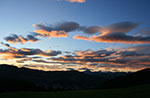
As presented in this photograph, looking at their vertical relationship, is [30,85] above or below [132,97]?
below

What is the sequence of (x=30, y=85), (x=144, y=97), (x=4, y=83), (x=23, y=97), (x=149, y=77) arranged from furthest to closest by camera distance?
(x=149, y=77) → (x=30, y=85) → (x=4, y=83) → (x=23, y=97) → (x=144, y=97)

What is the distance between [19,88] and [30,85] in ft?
34.3

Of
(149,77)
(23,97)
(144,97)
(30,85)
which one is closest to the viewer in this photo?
(144,97)

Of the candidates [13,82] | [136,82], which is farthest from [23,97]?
[136,82]

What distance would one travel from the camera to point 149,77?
19275 centimetres

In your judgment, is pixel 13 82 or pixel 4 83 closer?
pixel 4 83

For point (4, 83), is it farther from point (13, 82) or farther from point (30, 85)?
point (30, 85)

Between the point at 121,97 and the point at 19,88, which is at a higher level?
the point at 121,97

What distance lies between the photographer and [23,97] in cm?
3478

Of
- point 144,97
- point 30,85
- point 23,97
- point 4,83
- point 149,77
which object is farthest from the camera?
point 149,77

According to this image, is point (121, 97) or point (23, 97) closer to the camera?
point (121, 97)

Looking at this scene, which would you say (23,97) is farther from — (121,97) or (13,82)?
(13,82)

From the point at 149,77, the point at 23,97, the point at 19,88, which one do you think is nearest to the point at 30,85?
the point at 19,88

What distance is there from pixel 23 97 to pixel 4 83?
4546 inches
